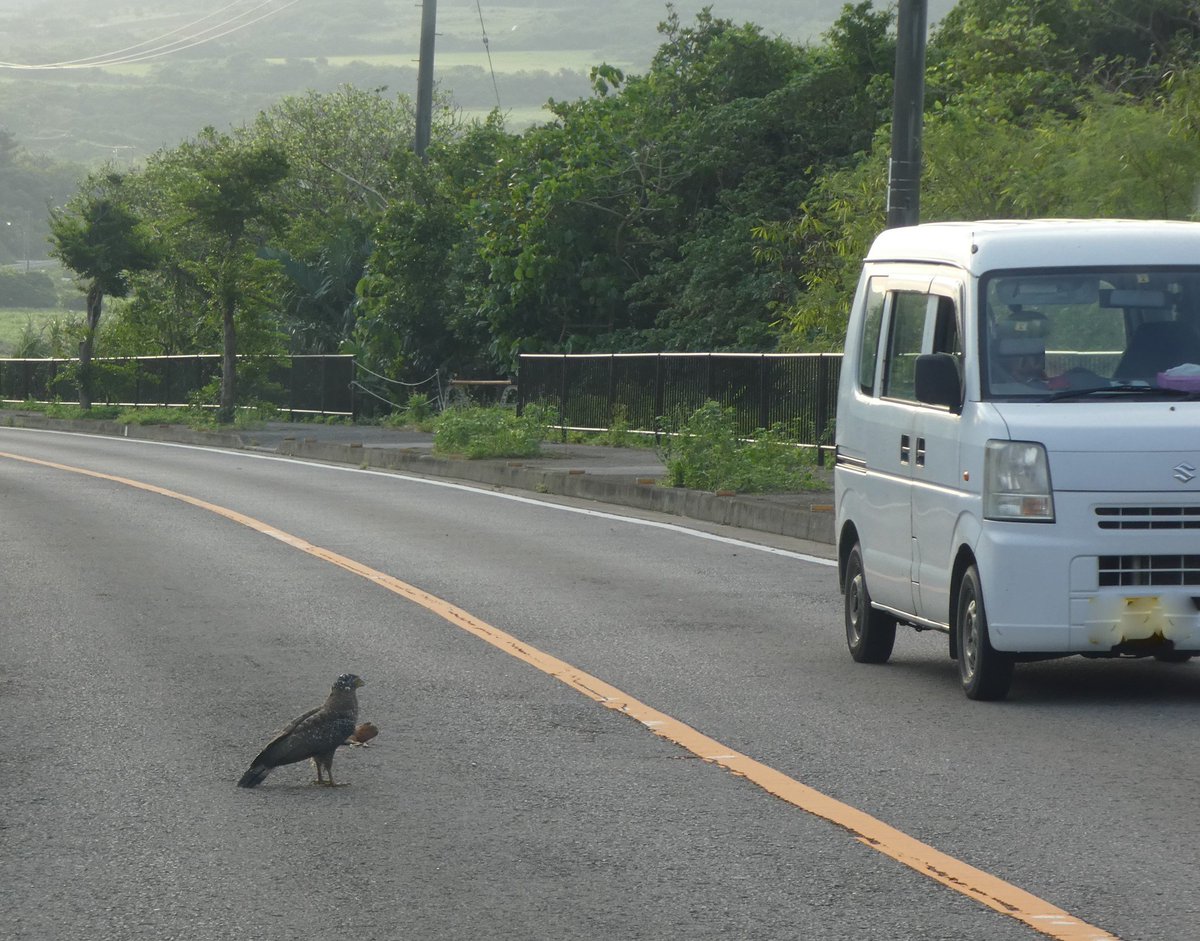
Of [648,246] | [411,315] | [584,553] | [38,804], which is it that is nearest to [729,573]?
[584,553]

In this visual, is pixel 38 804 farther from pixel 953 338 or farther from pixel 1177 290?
pixel 1177 290

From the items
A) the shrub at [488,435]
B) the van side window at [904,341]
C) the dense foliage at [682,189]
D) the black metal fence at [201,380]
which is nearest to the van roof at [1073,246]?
the van side window at [904,341]

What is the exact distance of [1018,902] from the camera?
532 centimetres

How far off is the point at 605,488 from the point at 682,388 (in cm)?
690

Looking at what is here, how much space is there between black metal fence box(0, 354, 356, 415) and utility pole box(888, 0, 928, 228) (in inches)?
871

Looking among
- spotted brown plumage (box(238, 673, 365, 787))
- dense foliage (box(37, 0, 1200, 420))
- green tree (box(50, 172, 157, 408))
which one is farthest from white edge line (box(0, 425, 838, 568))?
spotted brown plumage (box(238, 673, 365, 787))

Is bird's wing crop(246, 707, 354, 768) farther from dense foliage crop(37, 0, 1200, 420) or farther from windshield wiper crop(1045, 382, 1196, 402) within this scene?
dense foliage crop(37, 0, 1200, 420)

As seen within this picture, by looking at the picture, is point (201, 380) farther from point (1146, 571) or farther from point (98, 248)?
point (1146, 571)

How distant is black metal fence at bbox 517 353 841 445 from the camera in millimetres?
24125

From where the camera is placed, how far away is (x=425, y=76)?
1652 inches

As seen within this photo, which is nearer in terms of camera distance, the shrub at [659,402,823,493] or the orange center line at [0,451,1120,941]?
the orange center line at [0,451,1120,941]

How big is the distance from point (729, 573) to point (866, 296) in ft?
12.8

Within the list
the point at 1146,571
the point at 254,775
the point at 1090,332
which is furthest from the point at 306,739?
the point at 1090,332

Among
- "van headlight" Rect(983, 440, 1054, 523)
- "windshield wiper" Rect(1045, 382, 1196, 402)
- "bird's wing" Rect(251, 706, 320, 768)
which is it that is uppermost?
"windshield wiper" Rect(1045, 382, 1196, 402)
